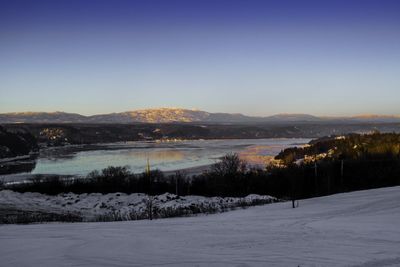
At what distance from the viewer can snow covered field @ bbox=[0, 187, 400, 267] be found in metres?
6.48


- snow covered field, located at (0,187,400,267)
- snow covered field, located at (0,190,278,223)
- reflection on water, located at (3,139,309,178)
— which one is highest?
snow covered field, located at (0,187,400,267)

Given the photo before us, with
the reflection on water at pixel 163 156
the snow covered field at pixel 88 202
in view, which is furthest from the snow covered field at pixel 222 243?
the reflection on water at pixel 163 156

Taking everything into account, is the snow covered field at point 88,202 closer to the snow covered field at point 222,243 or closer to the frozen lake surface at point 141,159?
the snow covered field at point 222,243

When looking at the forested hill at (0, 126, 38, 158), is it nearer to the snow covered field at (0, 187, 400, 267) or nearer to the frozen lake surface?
the frozen lake surface

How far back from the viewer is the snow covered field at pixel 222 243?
648 cm

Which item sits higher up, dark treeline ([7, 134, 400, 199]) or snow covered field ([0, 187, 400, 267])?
snow covered field ([0, 187, 400, 267])

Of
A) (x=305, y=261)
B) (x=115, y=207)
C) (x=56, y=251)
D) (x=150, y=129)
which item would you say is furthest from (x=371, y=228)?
(x=150, y=129)

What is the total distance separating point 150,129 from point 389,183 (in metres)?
154

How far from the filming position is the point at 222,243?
313 inches

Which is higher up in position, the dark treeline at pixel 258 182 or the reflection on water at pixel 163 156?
the dark treeline at pixel 258 182

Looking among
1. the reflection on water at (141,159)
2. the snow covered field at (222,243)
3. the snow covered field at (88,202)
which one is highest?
the snow covered field at (222,243)

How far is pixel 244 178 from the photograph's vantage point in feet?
108

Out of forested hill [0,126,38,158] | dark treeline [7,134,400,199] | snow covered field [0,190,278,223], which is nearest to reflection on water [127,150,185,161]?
dark treeline [7,134,400,199]

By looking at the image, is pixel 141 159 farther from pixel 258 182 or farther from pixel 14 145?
pixel 14 145
